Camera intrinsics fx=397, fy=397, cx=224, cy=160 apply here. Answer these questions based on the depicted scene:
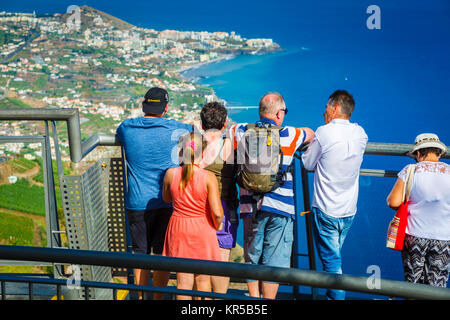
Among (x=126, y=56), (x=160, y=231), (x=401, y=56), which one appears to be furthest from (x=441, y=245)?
(x=126, y=56)

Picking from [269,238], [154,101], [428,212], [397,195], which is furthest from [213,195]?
[428,212]

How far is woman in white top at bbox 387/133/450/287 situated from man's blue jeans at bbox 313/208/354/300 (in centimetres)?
26

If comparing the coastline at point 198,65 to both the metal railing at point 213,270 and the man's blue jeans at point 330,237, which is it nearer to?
the man's blue jeans at point 330,237

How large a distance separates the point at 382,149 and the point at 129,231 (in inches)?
52.0

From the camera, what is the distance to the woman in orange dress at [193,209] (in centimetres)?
158

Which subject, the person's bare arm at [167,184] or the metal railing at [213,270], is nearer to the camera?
the metal railing at [213,270]

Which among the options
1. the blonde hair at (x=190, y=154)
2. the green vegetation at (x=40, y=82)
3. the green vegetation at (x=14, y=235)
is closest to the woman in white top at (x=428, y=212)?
the blonde hair at (x=190, y=154)

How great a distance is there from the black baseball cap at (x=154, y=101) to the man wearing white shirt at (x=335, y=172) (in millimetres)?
695

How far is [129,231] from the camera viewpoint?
2.08m

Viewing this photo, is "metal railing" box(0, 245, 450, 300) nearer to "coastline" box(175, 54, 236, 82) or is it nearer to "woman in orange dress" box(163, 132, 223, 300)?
"woman in orange dress" box(163, 132, 223, 300)

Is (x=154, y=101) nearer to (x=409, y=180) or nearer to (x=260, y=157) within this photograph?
(x=260, y=157)

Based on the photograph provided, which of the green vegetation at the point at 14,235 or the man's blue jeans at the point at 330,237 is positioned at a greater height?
the man's blue jeans at the point at 330,237

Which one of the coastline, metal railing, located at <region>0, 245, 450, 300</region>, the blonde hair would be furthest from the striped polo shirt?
the coastline
